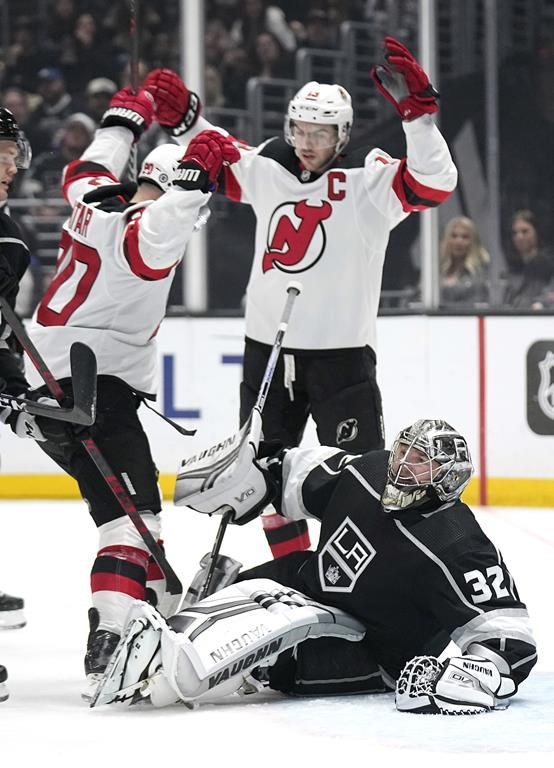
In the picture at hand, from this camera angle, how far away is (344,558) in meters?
2.87

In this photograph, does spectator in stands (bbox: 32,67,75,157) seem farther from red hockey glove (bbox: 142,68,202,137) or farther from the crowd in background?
red hockey glove (bbox: 142,68,202,137)

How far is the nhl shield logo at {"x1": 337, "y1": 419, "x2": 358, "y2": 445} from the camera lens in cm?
→ 363

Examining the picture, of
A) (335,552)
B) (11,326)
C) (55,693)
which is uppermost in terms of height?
(11,326)

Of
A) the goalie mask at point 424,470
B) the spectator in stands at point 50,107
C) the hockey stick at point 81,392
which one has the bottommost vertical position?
the goalie mask at point 424,470

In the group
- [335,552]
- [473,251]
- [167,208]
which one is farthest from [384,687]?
[473,251]

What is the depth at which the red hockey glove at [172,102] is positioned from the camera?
3.82 m

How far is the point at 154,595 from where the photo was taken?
10.7 feet

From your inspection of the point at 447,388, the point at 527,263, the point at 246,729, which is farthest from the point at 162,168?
the point at 527,263

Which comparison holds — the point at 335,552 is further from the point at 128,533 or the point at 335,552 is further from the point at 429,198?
the point at 429,198

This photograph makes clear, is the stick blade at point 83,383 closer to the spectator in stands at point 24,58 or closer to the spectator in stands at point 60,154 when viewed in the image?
the spectator in stands at point 60,154

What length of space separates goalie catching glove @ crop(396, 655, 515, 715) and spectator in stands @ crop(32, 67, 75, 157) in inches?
173

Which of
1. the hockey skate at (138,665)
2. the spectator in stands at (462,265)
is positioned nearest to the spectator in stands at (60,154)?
the spectator in stands at (462,265)

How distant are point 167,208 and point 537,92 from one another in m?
3.69

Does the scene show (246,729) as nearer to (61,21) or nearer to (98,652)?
(98,652)
